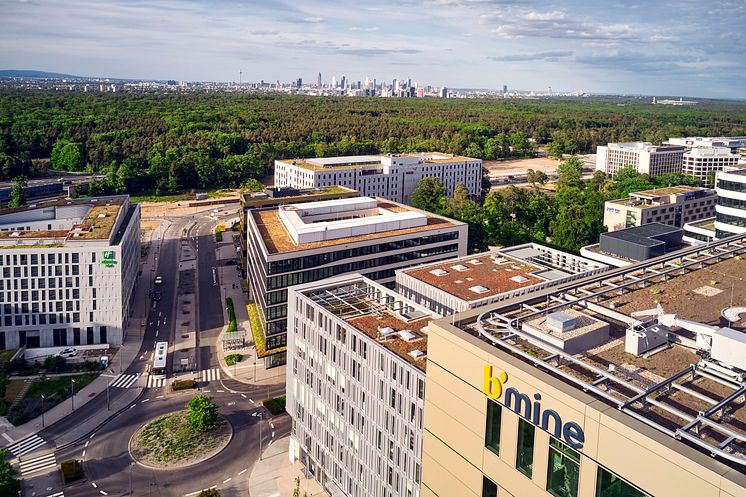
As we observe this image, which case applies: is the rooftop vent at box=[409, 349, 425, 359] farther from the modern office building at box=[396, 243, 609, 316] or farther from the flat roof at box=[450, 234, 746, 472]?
the modern office building at box=[396, 243, 609, 316]

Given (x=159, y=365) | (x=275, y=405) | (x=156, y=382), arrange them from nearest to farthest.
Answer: (x=275, y=405)
(x=156, y=382)
(x=159, y=365)

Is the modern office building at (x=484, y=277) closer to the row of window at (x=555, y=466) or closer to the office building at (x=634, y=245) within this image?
the office building at (x=634, y=245)

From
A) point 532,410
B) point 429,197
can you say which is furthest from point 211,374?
point 429,197

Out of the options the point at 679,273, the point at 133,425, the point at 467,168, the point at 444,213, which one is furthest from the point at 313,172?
the point at 679,273

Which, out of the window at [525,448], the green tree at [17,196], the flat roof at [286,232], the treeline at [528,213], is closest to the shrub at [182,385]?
the flat roof at [286,232]

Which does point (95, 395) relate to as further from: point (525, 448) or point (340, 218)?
point (525, 448)

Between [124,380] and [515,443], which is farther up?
[515,443]

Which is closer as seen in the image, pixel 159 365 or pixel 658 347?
pixel 658 347
